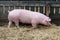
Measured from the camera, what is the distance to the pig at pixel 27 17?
634cm

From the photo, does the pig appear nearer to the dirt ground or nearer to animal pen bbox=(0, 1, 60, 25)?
the dirt ground

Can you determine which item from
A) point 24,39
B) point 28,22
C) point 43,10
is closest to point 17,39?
point 24,39

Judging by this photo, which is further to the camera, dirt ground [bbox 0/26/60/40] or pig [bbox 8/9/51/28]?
pig [bbox 8/9/51/28]

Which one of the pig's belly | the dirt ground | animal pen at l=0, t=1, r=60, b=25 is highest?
animal pen at l=0, t=1, r=60, b=25

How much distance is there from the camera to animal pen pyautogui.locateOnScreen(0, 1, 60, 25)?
6887 mm

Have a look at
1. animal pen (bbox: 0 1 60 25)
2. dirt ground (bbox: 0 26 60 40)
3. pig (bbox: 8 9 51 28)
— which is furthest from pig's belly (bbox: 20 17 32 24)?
animal pen (bbox: 0 1 60 25)

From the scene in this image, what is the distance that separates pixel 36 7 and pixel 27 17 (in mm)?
663

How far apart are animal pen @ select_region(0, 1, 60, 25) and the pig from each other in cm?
41

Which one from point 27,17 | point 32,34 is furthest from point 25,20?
point 32,34

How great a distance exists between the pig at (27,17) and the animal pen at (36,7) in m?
0.41

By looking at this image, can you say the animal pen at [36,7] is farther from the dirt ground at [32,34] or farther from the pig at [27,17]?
the dirt ground at [32,34]

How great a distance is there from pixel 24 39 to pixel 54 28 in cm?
158

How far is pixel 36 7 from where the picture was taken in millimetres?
6953

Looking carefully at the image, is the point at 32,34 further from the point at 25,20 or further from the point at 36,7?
the point at 36,7
